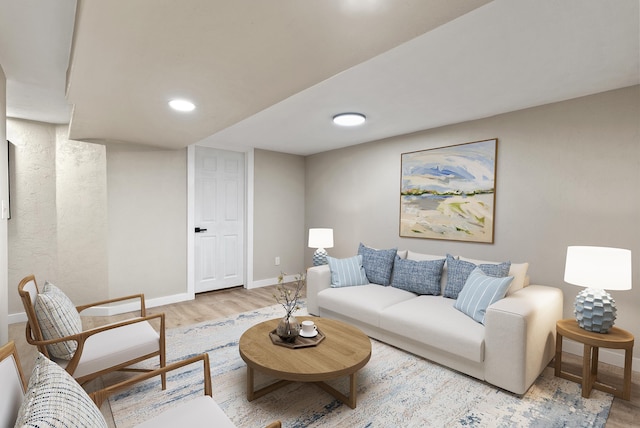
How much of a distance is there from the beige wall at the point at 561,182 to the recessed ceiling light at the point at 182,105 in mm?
2634

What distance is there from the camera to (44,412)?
82 cm

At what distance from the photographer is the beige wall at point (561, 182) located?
7.98 feet

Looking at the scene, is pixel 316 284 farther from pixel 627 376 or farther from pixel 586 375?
pixel 627 376

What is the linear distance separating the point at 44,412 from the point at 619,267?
301 centimetres

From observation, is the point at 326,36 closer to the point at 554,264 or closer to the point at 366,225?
the point at 554,264

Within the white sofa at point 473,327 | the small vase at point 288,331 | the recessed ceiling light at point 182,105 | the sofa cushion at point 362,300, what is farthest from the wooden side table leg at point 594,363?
the recessed ceiling light at point 182,105

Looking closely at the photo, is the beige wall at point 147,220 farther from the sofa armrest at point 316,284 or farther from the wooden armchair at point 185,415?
the wooden armchair at point 185,415

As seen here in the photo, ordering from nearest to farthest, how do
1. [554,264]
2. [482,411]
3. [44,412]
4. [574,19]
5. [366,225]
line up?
1. [44,412]
2. [574,19]
3. [482,411]
4. [554,264]
5. [366,225]

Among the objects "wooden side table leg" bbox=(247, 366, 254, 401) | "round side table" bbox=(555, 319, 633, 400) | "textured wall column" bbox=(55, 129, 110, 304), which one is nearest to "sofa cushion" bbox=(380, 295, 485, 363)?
"round side table" bbox=(555, 319, 633, 400)

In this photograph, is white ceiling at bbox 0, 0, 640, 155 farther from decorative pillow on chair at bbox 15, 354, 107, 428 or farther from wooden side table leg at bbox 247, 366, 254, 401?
wooden side table leg at bbox 247, 366, 254, 401


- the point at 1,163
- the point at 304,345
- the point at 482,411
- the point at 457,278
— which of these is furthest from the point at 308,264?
the point at 1,163

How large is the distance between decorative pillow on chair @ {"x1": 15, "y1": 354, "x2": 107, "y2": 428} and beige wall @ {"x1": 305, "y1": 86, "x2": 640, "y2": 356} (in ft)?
11.1

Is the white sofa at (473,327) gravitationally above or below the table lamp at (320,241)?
below

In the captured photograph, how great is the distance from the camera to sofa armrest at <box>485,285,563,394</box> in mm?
2070
